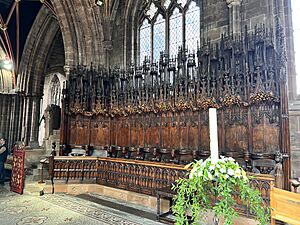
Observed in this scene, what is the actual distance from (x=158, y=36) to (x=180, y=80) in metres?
3.29

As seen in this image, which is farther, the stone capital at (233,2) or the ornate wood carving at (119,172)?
the stone capital at (233,2)

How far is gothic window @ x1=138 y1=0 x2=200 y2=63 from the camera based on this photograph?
812 cm

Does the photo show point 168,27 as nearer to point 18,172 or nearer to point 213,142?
point 18,172

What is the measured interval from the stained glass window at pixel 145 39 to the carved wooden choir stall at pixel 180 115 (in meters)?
1.68

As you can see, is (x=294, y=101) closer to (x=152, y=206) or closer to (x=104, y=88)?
(x=152, y=206)

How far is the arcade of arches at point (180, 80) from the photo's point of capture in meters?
5.25

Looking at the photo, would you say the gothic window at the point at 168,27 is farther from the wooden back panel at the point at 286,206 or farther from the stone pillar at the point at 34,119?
the stone pillar at the point at 34,119

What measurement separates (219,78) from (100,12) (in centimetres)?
600

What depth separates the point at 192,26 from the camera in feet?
26.7

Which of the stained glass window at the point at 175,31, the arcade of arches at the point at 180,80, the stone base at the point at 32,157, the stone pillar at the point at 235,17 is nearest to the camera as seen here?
the arcade of arches at the point at 180,80

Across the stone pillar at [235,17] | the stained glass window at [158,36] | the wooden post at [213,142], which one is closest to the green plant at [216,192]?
the wooden post at [213,142]

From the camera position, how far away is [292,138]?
5.48 m

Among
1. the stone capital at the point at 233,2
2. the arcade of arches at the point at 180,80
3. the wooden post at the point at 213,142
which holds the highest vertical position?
the stone capital at the point at 233,2

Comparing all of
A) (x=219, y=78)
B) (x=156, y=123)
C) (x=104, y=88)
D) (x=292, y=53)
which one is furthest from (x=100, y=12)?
(x=292, y=53)
